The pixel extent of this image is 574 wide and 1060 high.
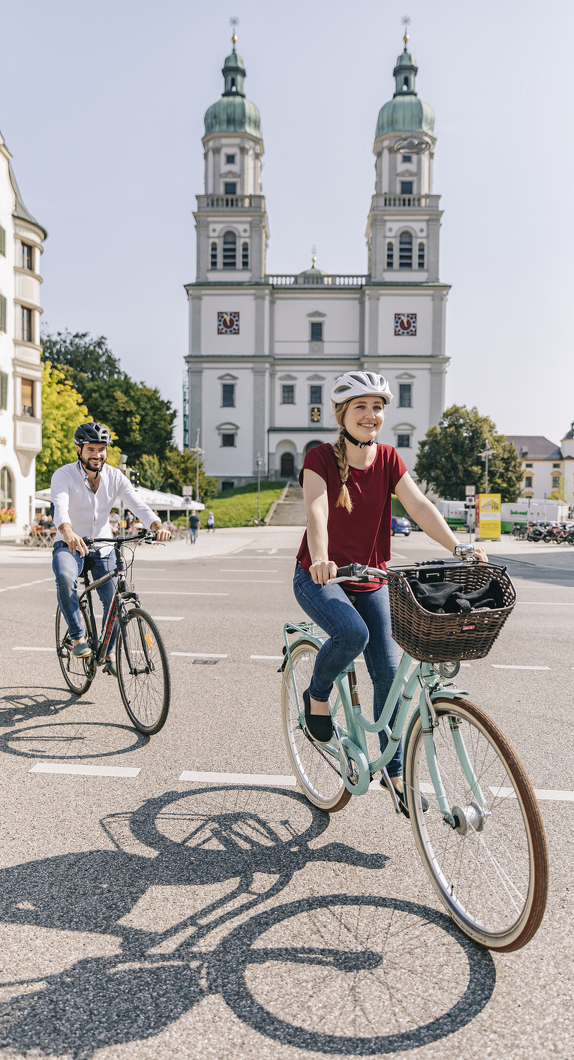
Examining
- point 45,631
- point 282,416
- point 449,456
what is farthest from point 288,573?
point 282,416

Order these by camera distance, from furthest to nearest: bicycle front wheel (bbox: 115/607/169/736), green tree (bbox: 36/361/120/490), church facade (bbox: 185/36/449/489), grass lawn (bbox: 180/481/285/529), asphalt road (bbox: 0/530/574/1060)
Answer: church facade (bbox: 185/36/449/489)
grass lawn (bbox: 180/481/285/529)
green tree (bbox: 36/361/120/490)
bicycle front wheel (bbox: 115/607/169/736)
asphalt road (bbox: 0/530/574/1060)

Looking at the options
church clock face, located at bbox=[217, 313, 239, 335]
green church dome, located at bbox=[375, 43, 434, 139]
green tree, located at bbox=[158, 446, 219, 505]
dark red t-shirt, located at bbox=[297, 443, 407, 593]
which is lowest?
dark red t-shirt, located at bbox=[297, 443, 407, 593]

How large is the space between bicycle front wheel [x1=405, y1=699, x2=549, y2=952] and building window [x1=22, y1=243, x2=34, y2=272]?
113 feet

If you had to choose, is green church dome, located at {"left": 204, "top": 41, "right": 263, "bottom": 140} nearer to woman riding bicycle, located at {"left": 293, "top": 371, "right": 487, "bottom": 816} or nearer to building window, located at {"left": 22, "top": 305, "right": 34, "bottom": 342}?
building window, located at {"left": 22, "top": 305, "right": 34, "bottom": 342}

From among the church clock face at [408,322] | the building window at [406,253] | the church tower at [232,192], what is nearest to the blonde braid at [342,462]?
the church clock face at [408,322]

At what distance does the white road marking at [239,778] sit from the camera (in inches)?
156

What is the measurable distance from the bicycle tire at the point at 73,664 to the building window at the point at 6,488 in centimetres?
2768

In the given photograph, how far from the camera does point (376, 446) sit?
3289 mm

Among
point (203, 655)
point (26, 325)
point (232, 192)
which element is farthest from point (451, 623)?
point (232, 192)

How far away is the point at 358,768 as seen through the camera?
310 centimetres

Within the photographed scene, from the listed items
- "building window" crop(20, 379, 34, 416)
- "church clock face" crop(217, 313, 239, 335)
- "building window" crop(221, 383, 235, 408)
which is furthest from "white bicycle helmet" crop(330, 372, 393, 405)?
"church clock face" crop(217, 313, 239, 335)

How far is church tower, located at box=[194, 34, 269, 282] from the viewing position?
69.6m

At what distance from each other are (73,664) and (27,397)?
29.8 meters

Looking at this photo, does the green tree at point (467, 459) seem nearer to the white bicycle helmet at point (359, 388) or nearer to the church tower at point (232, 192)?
the church tower at point (232, 192)
